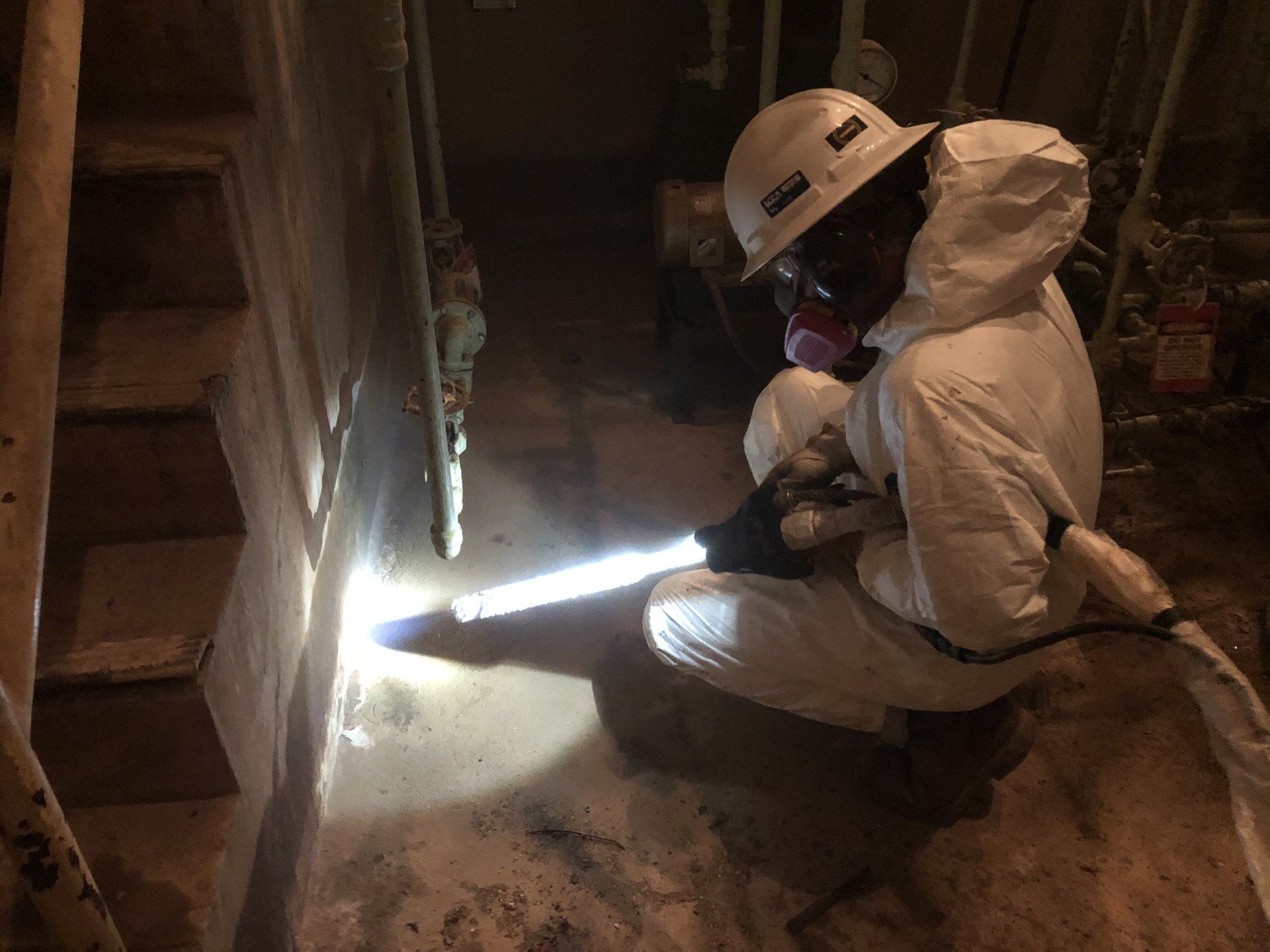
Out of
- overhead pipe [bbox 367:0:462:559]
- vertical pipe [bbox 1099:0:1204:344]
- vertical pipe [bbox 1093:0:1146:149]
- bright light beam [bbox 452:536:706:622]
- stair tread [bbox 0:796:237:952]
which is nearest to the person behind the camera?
stair tread [bbox 0:796:237:952]

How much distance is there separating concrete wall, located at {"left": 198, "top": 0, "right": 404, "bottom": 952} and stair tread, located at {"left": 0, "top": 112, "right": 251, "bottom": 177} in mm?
45

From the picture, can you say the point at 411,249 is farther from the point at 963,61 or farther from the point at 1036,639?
the point at 963,61

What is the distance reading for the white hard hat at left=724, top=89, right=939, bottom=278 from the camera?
161 centimetres

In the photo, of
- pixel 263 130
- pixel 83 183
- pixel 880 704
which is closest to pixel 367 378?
pixel 263 130

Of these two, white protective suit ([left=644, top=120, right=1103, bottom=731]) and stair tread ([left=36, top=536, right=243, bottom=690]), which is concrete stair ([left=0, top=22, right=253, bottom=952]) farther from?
white protective suit ([left=644, top=120, right=1103, bottom=731])

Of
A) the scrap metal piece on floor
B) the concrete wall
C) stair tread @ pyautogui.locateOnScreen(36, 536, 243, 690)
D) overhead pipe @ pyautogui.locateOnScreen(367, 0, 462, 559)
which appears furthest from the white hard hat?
the scrap metal piece on floor

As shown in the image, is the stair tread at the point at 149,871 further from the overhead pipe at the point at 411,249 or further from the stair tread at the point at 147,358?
the overhead pipe at the point at 411,249

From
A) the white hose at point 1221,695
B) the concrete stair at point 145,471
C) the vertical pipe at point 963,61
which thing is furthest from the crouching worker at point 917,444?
the vertical pipe at point 963,61

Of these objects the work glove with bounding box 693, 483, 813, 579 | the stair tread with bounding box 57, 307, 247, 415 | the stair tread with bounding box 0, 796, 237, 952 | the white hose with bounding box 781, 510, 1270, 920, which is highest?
the stair tread with bounding box 57, 307, 247, 415

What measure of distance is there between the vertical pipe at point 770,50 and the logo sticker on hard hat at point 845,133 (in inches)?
49.5

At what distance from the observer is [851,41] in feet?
8.23

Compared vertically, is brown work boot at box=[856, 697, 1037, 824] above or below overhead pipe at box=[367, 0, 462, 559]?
below

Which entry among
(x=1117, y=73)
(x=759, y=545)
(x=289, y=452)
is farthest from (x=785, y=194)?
(x=1117, y=73)

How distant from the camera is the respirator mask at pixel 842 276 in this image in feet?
5.24
